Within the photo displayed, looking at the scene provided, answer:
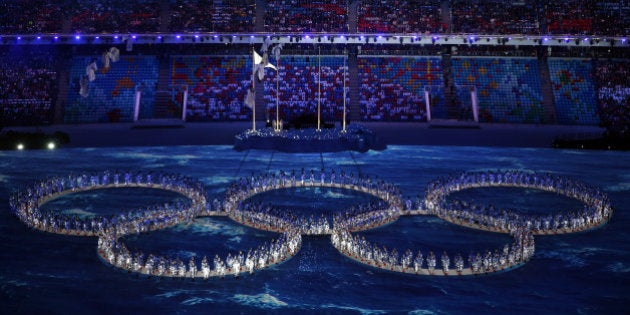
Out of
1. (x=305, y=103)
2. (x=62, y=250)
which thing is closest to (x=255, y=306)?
(x=62, y=250)

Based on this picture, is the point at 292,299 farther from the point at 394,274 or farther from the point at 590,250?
the point at 590,250

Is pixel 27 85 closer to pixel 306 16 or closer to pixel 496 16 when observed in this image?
pixel 306 16

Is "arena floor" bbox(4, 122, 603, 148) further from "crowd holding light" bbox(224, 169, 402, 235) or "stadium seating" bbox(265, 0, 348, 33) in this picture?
"crowd holding light" bbox(224, 169, 402, 235)

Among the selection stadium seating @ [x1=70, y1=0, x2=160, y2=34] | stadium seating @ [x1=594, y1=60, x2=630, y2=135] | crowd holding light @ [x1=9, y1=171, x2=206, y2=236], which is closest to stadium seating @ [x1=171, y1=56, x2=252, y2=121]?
stadium seating @ [x1=70, y1=0, x2=160, y2=34]

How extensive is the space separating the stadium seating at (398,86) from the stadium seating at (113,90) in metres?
19.8

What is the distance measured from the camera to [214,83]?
5922 cm

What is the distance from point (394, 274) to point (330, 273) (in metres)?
2.29

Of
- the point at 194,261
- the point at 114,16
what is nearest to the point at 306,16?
the point at 114,16

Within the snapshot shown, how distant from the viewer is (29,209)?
1094 inches

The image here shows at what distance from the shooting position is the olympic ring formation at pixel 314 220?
22.6m

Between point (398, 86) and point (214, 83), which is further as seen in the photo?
point (398, 86)

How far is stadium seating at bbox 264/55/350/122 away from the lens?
57844 mm

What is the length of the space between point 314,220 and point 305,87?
33.8m

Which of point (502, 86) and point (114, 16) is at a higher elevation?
point (114, 16)
